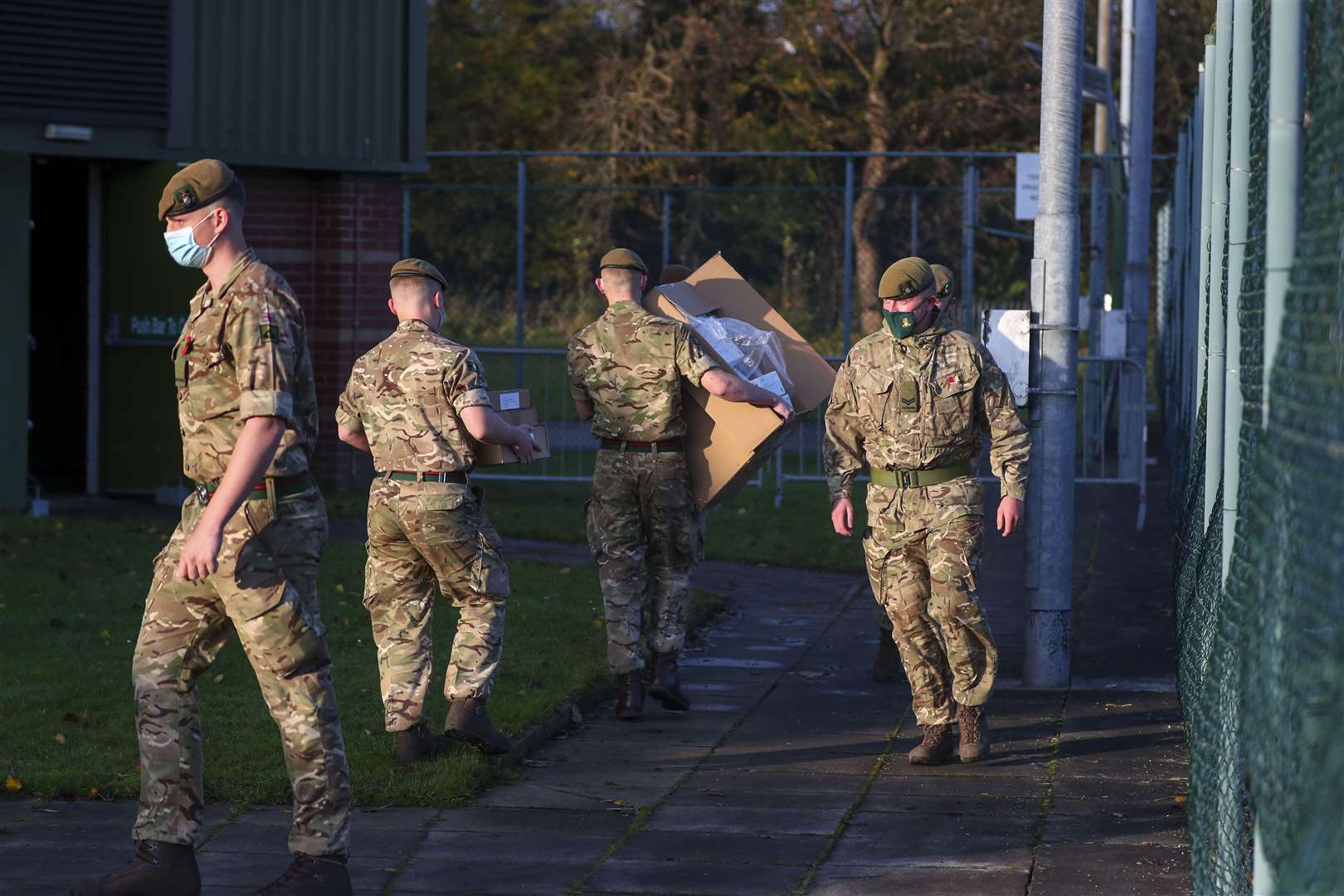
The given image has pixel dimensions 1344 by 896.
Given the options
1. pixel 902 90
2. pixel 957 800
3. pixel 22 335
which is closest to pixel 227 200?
pixel 957 800

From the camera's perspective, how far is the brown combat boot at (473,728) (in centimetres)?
706

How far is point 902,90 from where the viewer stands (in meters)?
31.1

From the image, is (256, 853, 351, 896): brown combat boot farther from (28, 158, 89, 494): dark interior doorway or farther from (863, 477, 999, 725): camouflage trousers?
(28, 158, 89, 494): dark interior doorway

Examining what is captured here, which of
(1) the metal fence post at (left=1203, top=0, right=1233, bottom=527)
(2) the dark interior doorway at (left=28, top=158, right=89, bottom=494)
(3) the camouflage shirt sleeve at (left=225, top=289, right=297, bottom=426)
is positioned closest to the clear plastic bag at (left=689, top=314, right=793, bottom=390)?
(1) the metal fence post at (left=1203, top=0, right=1233, bottom=527)

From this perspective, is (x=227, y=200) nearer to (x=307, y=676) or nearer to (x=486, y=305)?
(x=307, y=676)

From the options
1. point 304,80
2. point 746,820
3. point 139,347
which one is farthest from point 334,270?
point 746,820

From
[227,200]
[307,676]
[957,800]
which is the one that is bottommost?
[957,800]

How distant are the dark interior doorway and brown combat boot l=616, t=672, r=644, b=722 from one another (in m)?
8.85

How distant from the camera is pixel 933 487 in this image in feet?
24.3

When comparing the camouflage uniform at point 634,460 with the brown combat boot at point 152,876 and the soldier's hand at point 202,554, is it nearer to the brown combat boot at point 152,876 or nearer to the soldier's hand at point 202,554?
the brown combat boot at point 152,876

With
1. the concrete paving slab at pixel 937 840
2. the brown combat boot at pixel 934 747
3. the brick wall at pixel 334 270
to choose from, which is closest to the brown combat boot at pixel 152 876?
the concrete paving slab at pixel 937 840

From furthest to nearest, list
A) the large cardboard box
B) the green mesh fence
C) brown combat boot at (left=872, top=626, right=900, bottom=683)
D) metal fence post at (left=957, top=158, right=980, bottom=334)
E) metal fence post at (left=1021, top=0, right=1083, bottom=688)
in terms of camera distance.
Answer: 1. metal fence post at (left=957, top=158, right=980, bottom=334)
2. brown combat boot at (left=872, top=626, right=900, bottom=683)
3. metal fence post at (left=1021, top=0, right=1083, bottom=688)
4. the large cardboard box
5. the green mesh fence

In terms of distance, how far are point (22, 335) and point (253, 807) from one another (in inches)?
351

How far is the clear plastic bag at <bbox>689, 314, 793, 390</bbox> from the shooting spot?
8352 mm
